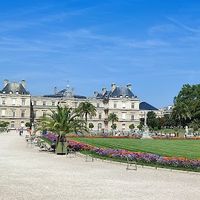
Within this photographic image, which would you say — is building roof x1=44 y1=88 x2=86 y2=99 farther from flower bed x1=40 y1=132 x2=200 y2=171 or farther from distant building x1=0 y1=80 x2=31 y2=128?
flower bed x1=40 y1=132 x2=200 y2=171

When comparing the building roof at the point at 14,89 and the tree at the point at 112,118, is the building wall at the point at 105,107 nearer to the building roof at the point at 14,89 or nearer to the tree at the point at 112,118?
the tree at the point at 112,118

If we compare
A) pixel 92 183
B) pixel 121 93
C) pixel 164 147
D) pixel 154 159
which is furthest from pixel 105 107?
pixel 92 183

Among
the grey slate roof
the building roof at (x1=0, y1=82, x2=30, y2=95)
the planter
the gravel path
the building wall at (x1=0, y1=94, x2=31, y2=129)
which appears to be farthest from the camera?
the grey slate roof

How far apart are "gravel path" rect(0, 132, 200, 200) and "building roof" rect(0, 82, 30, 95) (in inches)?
4456

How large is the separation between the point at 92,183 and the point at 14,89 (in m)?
121

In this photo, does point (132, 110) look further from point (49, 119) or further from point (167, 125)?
point (49, 119)

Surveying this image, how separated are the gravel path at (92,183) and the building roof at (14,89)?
113 metres

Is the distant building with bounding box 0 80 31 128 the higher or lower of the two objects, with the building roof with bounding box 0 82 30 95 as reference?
lower

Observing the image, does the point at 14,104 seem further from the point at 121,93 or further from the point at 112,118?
the point at 121,93

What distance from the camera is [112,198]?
13039 mm


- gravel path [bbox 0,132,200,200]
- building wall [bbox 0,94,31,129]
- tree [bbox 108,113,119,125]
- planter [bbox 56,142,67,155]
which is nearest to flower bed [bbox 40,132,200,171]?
gravel path [bbox 0,132,200,200]

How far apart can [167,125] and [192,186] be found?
114692mm

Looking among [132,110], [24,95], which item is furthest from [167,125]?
[24,95]

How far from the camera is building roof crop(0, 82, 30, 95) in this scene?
134m
